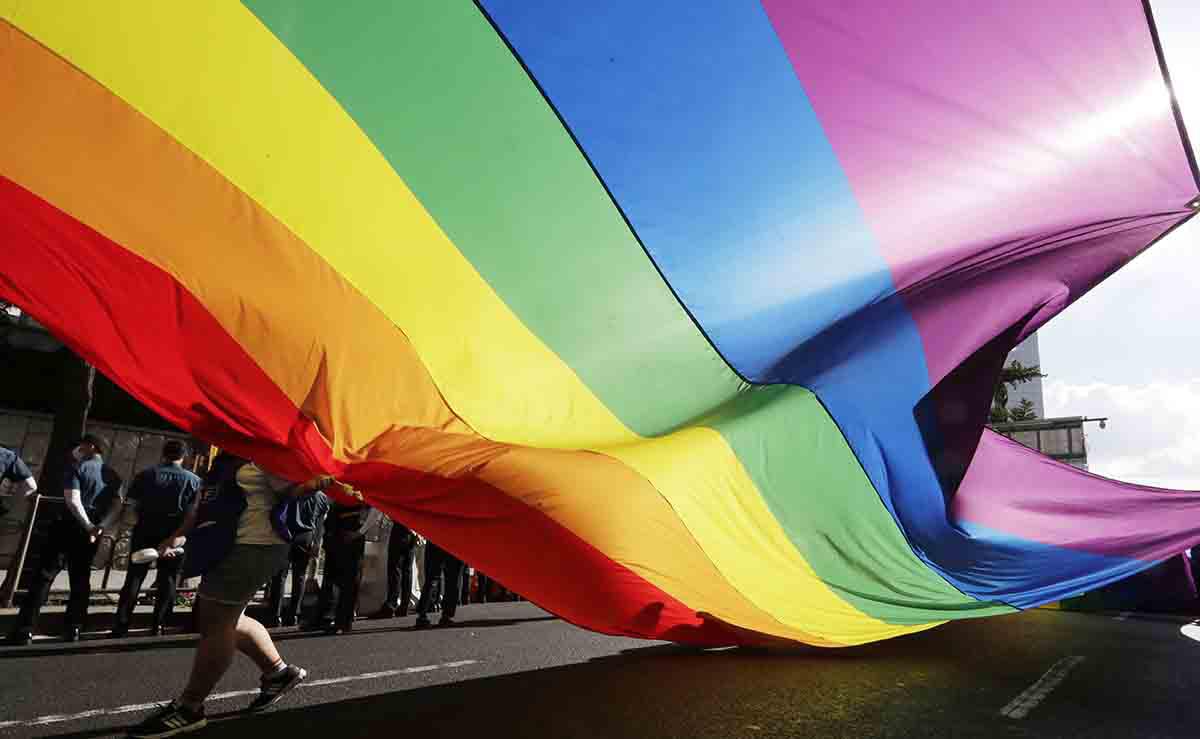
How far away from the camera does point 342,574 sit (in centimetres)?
800

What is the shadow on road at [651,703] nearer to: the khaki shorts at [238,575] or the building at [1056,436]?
the khaki shorts at [238,575]

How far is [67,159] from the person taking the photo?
2.61 m

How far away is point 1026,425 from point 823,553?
2427cm

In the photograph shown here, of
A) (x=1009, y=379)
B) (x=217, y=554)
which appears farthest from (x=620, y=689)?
(x=1009, y=379)

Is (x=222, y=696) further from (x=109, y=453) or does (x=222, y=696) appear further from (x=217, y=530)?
(x=109, y=453)

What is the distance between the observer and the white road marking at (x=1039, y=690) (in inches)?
192

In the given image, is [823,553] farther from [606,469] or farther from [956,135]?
[956,135]

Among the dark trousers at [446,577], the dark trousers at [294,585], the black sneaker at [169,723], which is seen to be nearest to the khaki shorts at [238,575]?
the black sneaker at [169,723]

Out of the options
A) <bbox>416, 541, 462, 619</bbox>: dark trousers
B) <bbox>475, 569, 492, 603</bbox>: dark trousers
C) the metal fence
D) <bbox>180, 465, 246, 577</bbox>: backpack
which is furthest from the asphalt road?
the metal fence

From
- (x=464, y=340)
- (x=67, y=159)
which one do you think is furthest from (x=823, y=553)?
(x=67, y=159)

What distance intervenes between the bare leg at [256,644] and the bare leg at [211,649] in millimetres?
176

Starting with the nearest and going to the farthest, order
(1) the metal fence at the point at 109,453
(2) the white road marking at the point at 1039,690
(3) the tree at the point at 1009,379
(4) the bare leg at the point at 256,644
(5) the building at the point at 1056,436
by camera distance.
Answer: (4) the bare leg at the point at 256,644 < (2) the white road marking at the point at 1039,690 < (1) the metal fence at the point at 109,453 < (5) the building at the point at 1056,436 < (3) the tree at the point at 1009,379

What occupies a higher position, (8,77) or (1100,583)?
(8,77)

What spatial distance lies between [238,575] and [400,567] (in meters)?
6.20
